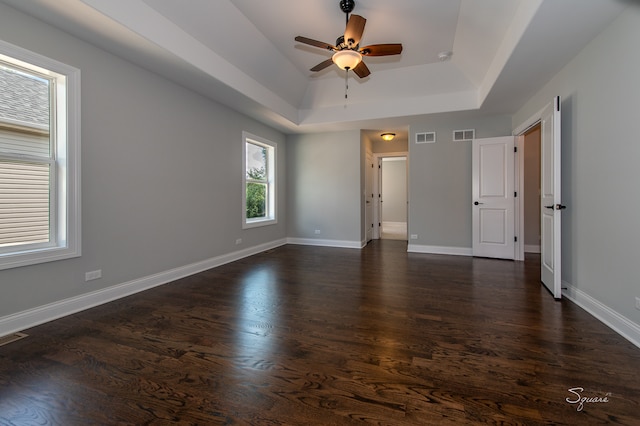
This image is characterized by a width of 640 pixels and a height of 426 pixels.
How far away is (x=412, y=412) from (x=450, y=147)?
515 cm

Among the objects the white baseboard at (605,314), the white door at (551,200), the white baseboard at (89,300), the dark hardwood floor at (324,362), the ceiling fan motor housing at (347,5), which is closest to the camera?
the dark hardwood floor at (324,362)

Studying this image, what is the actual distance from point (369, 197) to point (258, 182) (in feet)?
9.38

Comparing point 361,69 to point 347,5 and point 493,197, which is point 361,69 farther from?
point 493,197

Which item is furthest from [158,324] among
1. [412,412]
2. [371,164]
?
[371,164]

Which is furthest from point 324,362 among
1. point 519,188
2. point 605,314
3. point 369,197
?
point 369,197

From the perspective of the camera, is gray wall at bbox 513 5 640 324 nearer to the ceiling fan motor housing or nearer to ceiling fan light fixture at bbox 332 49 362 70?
ceiling fan light fixture at bbox 332 49 362 70

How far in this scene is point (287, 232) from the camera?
6875 mm

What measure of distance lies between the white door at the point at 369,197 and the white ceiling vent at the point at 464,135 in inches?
81.2

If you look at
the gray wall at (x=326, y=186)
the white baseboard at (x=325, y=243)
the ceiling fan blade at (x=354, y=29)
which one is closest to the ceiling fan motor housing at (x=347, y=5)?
the ceiling fan blade at (x=354, y=29)

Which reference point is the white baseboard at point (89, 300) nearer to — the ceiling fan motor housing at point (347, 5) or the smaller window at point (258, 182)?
the smaller window at point (258, 182)

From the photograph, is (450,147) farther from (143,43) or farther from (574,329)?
(143,43)

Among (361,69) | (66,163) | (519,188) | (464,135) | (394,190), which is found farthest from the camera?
(394,190)

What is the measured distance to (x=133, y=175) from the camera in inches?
129

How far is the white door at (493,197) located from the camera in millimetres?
5016
